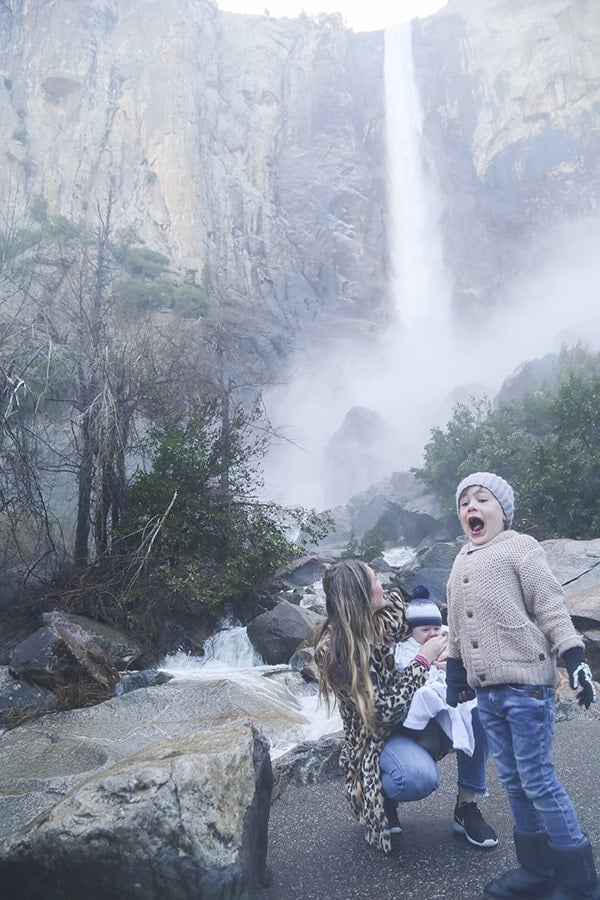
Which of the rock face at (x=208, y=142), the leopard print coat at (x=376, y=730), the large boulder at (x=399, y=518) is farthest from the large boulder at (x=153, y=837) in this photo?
the rock face at (x=208, y=142)

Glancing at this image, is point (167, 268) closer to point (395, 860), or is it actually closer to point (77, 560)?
point (77, 560)

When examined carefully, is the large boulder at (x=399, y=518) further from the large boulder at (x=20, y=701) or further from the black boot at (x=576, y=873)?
the black boot at (x=576, y=873)

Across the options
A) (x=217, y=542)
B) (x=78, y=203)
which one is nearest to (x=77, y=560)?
(x=217, y=542)

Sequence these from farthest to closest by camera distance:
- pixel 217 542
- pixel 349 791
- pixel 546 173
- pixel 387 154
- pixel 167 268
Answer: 1. pixel 387 154
2. pixel 546 173
3. pixel 167 268
4. pixel 217 542
5. pixel 349 791

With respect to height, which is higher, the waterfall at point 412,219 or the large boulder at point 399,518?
the waterfall at point 412,219

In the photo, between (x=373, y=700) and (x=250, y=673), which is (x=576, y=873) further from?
(x=250, y=673)

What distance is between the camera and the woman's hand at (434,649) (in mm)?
3010

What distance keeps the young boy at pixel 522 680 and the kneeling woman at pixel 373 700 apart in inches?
10.2

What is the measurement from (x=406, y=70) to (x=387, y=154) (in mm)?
10607

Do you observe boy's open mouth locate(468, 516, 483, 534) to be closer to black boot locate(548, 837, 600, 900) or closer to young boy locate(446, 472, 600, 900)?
young boy locate(446, 472, 600, 900)

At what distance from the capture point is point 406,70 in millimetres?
62156

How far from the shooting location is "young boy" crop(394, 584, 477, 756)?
291cm

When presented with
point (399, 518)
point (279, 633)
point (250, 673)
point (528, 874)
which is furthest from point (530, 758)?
point (399, 518)

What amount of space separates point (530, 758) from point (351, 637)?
0.84 meters
